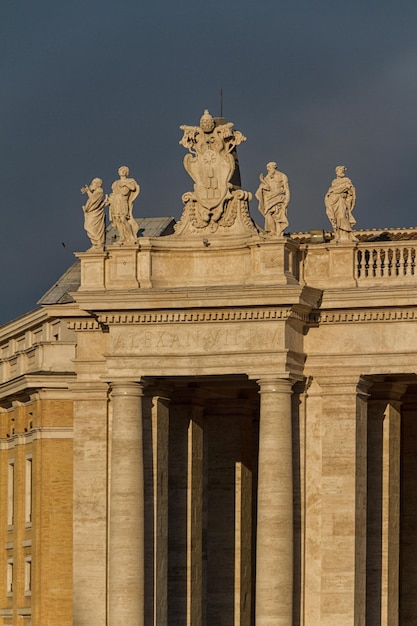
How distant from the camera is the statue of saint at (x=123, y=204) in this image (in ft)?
286

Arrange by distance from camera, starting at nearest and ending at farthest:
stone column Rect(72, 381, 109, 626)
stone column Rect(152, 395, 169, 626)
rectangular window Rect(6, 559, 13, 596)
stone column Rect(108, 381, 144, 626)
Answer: stone column Rect(108, 381, 144, 626), stone column Rect(152, 395, 169, 626), stone column Rect(72, 381, 109, 626), rectangular window Rect(6, 559, 13, 596)

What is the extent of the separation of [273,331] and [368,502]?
6.88 metres

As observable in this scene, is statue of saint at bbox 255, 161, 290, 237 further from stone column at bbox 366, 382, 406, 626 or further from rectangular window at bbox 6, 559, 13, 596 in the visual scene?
rectangular window at bbox 6, 559, 13, 596

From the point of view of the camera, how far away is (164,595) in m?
86.6

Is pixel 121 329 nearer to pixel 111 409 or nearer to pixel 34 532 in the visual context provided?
pixel 111 409

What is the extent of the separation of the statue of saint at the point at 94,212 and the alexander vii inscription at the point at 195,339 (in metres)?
3.34

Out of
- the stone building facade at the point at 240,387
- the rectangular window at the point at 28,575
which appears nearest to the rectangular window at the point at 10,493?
the rectangular window at the point at 28,575

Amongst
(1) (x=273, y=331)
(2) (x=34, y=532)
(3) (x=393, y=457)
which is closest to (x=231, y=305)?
(1) (x=273, y=331)

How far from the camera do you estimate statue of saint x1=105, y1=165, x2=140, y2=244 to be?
286 feet

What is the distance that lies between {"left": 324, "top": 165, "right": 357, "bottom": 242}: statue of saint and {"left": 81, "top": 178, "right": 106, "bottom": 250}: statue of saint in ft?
23.0

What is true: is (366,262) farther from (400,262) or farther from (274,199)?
(274,199)

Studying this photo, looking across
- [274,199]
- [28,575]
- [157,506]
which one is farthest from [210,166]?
[28,575]

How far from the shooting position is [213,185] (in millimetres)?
87000

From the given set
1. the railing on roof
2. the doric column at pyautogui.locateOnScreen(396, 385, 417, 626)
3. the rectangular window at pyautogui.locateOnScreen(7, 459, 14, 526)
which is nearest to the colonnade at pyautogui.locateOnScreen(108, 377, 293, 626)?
the railing on roof
